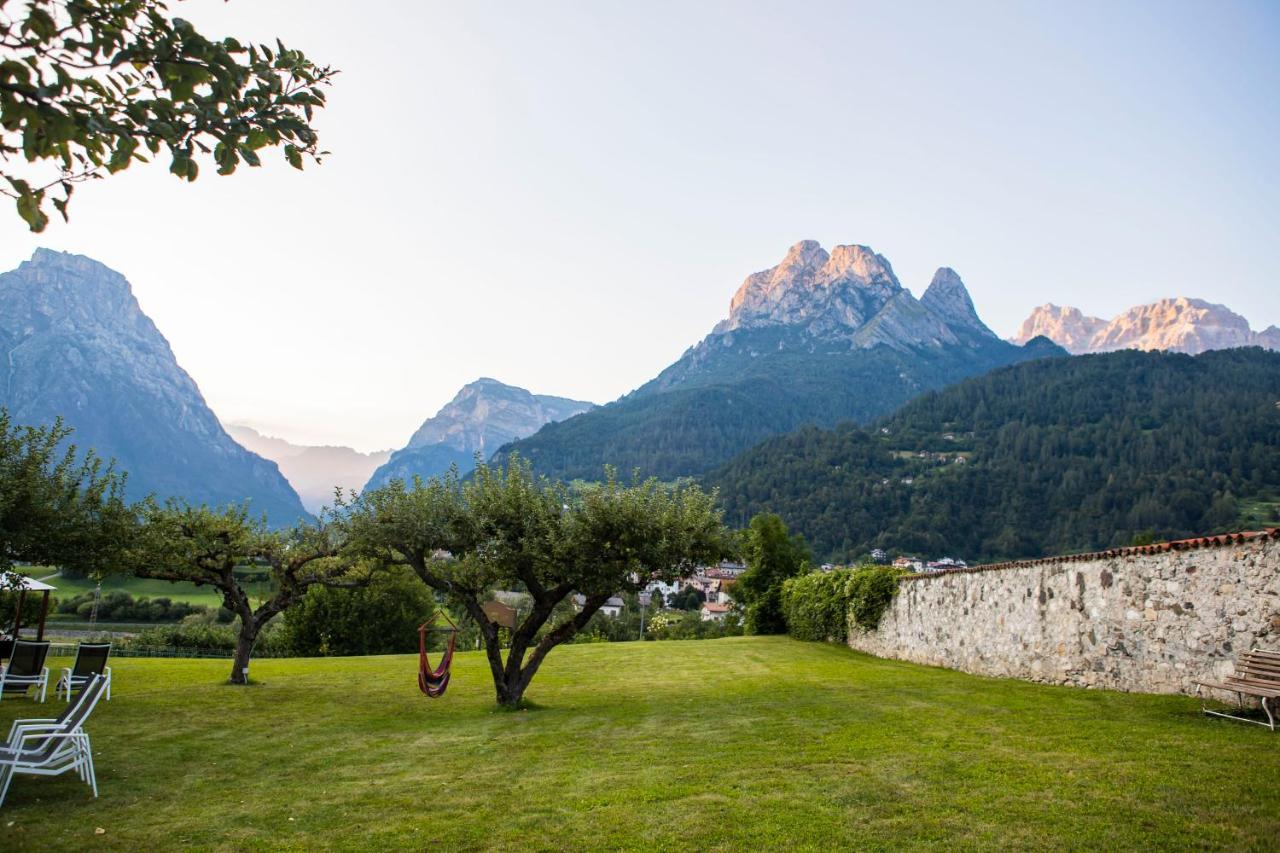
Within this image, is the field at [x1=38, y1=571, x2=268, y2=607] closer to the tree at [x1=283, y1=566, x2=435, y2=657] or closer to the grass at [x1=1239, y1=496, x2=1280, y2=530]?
the tree at [x1=283, y1=566, x2=435, y2=657]

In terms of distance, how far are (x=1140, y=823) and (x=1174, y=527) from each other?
118m

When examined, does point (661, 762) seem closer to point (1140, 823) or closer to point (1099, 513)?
point (1140, 823)

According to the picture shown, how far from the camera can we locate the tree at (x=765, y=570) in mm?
34250

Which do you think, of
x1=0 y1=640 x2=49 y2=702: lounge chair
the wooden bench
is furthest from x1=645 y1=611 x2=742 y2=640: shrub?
the wooden bench

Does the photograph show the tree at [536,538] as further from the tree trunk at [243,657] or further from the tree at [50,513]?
the tree trunk at [243,657]

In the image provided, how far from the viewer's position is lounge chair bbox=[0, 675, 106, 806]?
631 cm

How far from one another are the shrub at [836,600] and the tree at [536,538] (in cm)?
1247

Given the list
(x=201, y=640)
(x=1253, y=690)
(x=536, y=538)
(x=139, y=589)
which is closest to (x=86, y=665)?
(x=536, y=538)

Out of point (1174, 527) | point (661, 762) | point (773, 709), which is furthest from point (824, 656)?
point (1174, 527)

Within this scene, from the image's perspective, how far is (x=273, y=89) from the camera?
3805mm

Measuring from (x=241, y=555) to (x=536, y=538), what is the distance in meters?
8.63

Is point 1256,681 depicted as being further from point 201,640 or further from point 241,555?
point 201,640

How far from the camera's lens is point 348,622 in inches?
1620

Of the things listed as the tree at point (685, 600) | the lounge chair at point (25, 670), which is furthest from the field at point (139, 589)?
the lounge chair at point (25, 670)
